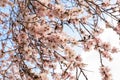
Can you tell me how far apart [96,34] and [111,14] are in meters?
1.29

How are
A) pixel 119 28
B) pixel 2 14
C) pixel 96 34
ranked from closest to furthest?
pixel 119 28 < pixel 96 34 < pixel 2 14

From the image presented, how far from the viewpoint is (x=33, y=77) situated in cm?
452

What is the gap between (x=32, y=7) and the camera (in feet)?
18.1

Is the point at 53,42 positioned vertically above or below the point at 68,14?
below

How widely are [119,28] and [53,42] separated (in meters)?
1.40

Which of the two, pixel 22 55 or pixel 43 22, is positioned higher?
pixel 43 22

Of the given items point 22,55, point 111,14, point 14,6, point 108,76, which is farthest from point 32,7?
point 108,76

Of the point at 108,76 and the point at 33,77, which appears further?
the point at 108,76

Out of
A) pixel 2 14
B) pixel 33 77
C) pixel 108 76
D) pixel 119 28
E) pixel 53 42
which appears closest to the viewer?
pixel 33 77

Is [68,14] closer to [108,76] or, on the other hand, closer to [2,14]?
[108,76]

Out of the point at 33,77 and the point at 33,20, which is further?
the point at 33,20

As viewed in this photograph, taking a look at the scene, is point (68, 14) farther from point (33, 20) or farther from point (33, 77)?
point (33, 77)

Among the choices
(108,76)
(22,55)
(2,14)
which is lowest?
(108,76)

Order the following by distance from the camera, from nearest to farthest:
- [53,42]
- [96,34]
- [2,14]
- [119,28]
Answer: [53,42] < [119,28] < [96,34] < [2,14]
